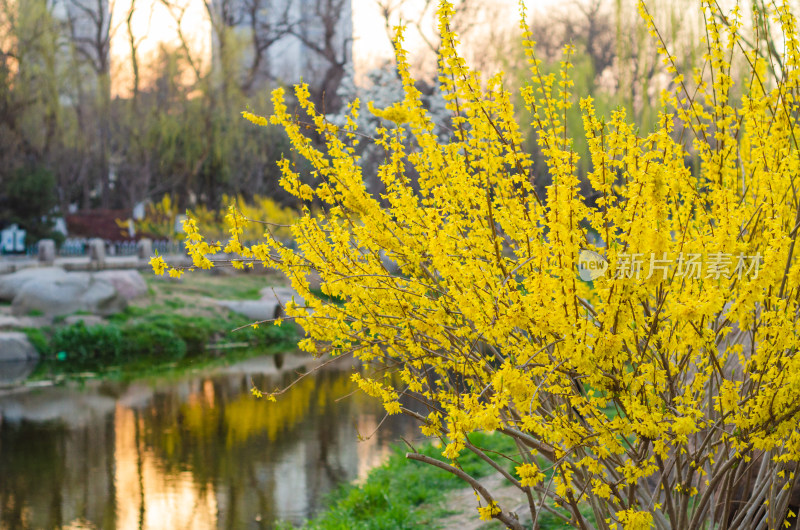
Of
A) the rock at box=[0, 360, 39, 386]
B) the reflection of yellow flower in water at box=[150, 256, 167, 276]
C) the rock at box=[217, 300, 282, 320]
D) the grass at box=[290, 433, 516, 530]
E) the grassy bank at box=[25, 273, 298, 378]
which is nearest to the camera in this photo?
the reflection of yellow flower in water at box=[150, 256, 167, 276]

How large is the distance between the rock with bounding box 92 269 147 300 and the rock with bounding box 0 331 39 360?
7.45 ft

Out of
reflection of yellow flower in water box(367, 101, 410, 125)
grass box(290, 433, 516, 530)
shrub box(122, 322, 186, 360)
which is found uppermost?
reflection of yellow flower in water box(367, 101, 410, 125)

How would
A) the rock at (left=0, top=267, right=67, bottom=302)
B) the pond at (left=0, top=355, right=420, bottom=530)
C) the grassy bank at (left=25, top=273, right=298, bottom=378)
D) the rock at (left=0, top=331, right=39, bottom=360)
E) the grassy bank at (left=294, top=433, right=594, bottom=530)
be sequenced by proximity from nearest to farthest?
the grassy bank at (left=294, top=433, right=594, bottom=530)
the pond at (left=0, top=355, right=420, bottom=530)
the rock at (left=0, top=331, right=39, bottom=360)
the grassy bank at (left=25, top=273, right=298, bottom=378)
the rock at (left=0, top=267, right=67, bottom=302)

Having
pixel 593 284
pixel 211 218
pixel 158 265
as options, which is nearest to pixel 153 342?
pixel 211 218

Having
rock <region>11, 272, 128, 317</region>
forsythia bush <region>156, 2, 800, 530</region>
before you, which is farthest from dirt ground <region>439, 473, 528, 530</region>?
rock <region>11, 272, 128, 317</region>

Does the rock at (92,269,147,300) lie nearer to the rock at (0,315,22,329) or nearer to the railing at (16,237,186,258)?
the rock at (0,315,22,329)

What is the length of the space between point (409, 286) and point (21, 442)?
6.94m

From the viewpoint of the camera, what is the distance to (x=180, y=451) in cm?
848

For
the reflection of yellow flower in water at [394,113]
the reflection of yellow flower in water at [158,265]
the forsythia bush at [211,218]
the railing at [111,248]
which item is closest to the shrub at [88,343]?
the forsythia bush at [211,218]

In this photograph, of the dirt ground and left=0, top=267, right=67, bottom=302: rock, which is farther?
left=0, top=267, right=67, bottom=302: rock

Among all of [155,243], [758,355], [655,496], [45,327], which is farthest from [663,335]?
[155,243]

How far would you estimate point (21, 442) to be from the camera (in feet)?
29.0

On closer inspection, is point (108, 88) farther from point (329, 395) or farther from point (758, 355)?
point (758, 355)

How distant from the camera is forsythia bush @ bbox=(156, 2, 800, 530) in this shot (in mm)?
2688
